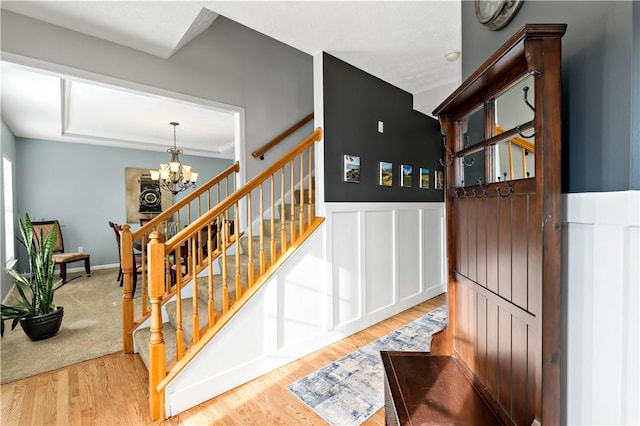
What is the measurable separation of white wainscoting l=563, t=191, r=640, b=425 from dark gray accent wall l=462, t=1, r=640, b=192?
0.25 feet

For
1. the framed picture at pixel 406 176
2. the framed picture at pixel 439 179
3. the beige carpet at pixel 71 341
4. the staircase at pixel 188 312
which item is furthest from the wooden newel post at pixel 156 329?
the framed picture at pixel 439 179

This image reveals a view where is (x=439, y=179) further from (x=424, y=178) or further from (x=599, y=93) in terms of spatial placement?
(x=599, y=93)

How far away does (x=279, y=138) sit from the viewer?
353cm

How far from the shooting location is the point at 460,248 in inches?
51.6

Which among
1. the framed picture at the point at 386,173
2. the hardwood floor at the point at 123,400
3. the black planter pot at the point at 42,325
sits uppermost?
the framed picture at the point at 386,173

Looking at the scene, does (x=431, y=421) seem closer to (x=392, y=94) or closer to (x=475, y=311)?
(x=475, y=311)

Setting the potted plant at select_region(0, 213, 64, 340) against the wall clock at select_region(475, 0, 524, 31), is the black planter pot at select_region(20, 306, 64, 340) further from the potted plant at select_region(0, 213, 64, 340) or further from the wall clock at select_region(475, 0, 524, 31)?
the wall clock at select_region(475, 0, 524, 31)

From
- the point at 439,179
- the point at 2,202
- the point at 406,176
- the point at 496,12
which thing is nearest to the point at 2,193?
the point at 2,202

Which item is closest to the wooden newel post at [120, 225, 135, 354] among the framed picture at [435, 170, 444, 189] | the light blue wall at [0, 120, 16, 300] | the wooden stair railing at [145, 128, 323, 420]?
the wooden stair railing at [145, 128, 323, 420]

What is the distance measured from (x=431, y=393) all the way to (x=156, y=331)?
5.13 feet

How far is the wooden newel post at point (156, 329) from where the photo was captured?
5.54 feet

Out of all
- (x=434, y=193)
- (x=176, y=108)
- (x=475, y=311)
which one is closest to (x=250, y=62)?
(x=176, y=108)

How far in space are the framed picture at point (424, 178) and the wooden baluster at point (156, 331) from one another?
3156mm

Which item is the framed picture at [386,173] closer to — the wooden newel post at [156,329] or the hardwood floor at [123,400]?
the hardwood floor at [123,400]
